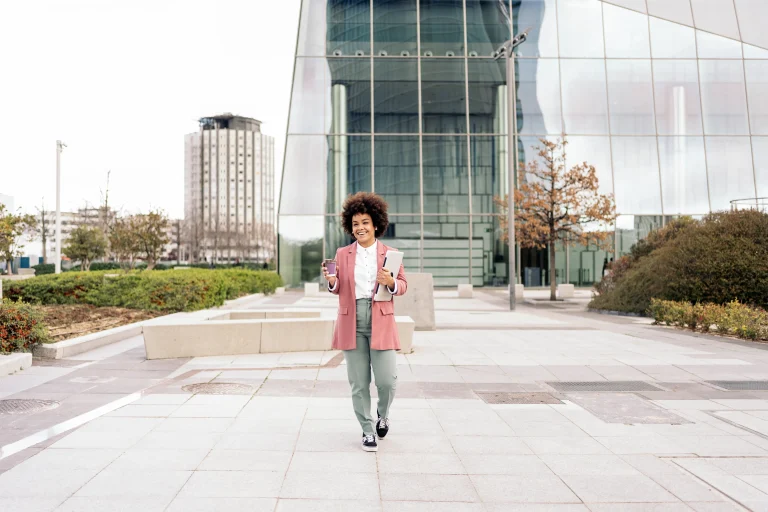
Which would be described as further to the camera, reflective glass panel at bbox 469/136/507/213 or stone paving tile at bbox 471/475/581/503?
reflective glass panel at bbox 469/136/507/213

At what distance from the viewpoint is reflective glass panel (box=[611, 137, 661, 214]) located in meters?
36.9

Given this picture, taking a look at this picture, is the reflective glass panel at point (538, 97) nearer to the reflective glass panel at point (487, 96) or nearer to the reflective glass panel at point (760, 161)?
the reflective glass panel at point (487, 96)

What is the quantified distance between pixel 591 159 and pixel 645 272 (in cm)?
1880

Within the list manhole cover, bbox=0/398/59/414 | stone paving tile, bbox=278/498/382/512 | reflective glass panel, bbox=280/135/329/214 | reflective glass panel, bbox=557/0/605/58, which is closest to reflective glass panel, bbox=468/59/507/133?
reflective glass panel, bbox=557/0/605/58

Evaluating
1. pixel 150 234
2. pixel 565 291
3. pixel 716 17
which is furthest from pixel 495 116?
Answer: pixel 150 234

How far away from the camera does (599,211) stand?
93.6 feet

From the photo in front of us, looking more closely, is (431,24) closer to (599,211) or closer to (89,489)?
(599,211)

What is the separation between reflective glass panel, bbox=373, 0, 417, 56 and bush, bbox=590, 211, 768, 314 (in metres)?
23.1

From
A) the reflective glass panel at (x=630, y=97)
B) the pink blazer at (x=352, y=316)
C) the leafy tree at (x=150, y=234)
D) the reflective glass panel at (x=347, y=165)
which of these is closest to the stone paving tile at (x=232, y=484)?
the pink blazer at (x=352, y=316)

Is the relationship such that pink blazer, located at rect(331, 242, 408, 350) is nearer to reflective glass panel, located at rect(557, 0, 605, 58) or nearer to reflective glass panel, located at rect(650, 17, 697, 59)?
reflective glass panel, located at rect(557, 0, 605, 58)

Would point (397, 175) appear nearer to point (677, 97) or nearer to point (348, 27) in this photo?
point (348, 27)

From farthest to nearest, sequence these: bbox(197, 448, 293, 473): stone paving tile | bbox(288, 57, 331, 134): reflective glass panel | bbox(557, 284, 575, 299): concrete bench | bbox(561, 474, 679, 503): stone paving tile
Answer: bbox(288, 57, 331, 134): reflective glass panel < bbox(557, 284, 575, 299): concrete bench < bbox(197, 448, 293, 473): stone paving tile < bbox(561, 474, 679, 503): stone paving tile

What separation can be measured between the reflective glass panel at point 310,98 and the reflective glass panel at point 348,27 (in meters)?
1.50

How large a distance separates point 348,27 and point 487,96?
886cm
